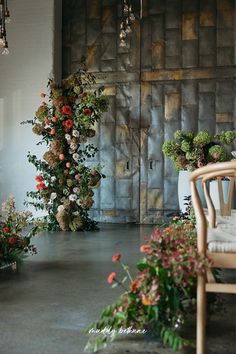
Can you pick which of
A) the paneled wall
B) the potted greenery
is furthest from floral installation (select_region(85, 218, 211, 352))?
the paneled wall

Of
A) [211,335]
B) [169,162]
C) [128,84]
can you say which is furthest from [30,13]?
[211,335]

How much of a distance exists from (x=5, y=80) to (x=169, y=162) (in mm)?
3272

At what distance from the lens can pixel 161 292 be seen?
223 centimetres

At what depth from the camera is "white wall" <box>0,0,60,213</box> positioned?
28.0 feet

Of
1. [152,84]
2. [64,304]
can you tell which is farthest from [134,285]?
[152,84]

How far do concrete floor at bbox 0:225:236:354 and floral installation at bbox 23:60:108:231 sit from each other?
1439mm

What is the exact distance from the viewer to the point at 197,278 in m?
2.15

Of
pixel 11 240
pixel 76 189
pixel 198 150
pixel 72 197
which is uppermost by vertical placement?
pixel 198 150

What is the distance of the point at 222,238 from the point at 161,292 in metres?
0.38

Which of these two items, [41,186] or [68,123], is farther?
[41,186]

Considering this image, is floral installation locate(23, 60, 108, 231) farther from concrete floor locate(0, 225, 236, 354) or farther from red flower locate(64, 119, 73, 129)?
concrete floor locate(0, 225, 236, 354)

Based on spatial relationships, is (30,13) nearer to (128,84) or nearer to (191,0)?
(128,84)

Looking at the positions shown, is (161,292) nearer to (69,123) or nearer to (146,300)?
(146,300)

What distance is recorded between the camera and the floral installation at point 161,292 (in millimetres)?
2127
